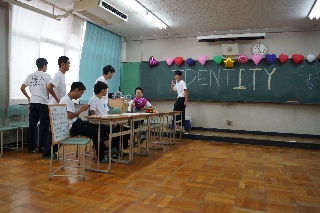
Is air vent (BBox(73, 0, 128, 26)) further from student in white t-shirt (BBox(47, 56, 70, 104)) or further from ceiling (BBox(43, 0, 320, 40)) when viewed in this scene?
student in white t-shirt (BBox(47, 56, 70, 104))

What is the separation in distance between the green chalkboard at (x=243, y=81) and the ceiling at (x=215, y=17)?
0.85 metres

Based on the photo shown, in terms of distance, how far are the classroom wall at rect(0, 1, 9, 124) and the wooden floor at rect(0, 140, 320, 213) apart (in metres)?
1.01

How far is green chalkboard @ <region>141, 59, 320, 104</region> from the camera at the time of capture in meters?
5.86

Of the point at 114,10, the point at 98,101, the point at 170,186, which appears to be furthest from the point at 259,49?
the point at 170,186

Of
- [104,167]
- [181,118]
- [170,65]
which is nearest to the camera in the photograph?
[104,167]

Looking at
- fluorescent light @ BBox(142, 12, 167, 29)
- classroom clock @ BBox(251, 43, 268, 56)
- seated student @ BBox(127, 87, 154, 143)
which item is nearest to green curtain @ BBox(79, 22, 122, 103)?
fluorescent light @ BBox(142, 12, 167, 29)

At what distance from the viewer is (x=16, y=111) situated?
423 cm

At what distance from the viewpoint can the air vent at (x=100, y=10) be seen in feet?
13.8

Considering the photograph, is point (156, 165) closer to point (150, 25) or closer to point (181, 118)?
point (181, 118)

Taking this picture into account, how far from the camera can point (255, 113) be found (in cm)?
634

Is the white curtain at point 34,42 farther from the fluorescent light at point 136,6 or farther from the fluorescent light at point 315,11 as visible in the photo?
the fluorescent light at point 315,11

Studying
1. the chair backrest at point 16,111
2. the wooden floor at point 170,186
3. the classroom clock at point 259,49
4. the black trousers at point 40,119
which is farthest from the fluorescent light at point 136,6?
the classroom clock at point 259,49

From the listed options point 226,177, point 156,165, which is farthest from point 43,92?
point 226,177

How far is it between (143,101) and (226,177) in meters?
2.17
